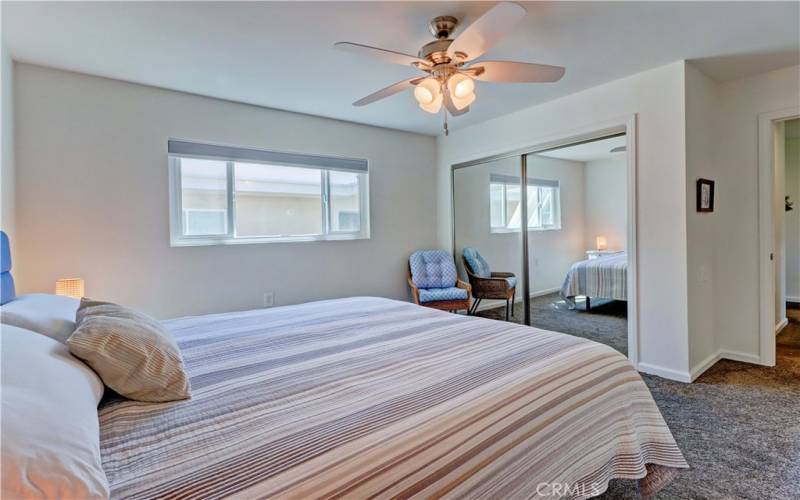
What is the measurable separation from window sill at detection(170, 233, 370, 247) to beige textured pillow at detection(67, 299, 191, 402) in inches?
89.9

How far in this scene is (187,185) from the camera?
133 inches

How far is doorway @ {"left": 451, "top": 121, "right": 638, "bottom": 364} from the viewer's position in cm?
326

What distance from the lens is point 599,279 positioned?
3.49 m

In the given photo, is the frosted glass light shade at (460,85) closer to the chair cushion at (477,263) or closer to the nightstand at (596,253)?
the nightstand at (596,253)

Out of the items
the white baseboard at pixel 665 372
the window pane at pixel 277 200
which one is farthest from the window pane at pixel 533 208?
the window pane at pixel 277 200

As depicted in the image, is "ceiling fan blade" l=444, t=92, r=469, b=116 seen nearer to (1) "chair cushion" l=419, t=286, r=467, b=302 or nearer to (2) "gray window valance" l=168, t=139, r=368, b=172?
(2) "gray window valance" l=168, t=139, r=368, b=172

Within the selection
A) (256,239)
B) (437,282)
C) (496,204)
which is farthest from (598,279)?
(256,239)

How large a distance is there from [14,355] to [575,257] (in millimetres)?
3818

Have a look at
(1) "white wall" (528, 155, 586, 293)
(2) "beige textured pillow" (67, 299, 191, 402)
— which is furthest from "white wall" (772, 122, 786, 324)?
(2) "beige textured pillow" (67, 299, 191, 402)

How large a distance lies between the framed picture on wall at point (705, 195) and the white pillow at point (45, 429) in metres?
3.76

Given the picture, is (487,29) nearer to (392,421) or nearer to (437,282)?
(392,421)

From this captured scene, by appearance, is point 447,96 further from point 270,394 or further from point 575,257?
point 575,257

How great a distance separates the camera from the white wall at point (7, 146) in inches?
91.7

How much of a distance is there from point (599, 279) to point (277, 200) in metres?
3.22
